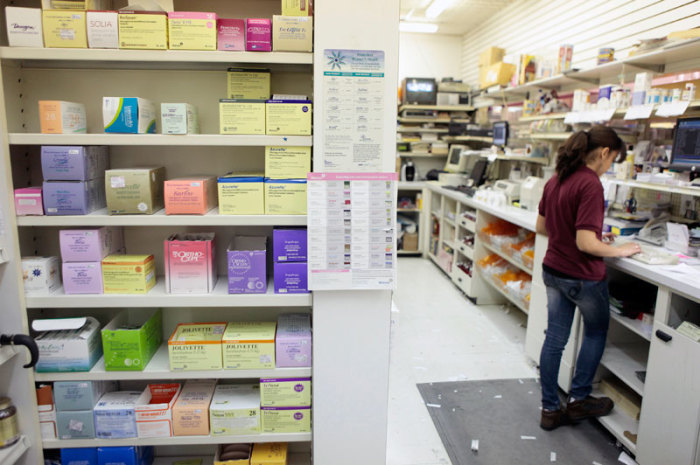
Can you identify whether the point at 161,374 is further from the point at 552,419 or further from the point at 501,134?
the point at 501,134

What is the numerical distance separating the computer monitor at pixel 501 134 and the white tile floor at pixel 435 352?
192 cm

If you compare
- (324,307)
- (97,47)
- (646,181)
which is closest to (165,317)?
(324,307)

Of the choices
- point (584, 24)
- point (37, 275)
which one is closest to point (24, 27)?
point (37, 275)

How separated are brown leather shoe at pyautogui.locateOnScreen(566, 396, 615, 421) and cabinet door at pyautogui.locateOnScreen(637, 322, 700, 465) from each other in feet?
1.15

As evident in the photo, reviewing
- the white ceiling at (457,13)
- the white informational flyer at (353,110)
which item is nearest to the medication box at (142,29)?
the white informational flyer at (353,110)

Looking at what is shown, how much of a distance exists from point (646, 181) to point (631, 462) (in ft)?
5.74

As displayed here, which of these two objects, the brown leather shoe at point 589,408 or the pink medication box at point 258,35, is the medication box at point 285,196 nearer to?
the pink medication box at point 258,35

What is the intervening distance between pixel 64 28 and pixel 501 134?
485 centimetres

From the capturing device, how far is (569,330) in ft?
8.96

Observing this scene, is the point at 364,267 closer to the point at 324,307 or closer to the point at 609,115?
the point at 324,307

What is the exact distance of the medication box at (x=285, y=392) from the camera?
80.0 inches

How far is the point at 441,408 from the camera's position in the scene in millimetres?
2990

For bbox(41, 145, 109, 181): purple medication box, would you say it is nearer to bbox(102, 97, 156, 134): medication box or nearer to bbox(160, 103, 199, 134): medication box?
bbox(102, 97, 156, 134): medication box

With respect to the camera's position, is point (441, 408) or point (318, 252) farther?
point (441, 408)
